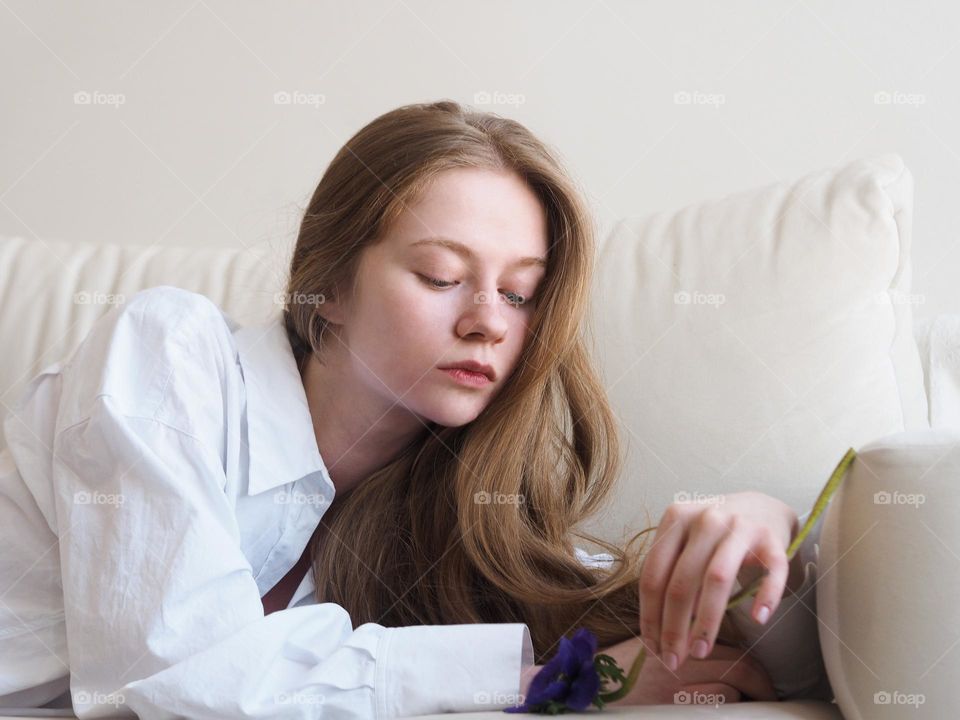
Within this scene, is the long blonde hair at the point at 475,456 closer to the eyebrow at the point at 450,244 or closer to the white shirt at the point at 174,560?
the eyebrow at the point at 450,244

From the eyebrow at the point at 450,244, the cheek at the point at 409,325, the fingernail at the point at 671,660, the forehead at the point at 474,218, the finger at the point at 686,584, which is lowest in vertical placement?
the fingernail at the point at 671,660

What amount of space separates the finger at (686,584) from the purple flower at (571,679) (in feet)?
0.24

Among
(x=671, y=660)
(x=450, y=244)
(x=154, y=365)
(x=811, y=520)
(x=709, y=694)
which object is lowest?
(x=709, y=694)

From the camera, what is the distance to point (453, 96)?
188 cm

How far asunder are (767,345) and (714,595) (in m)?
0.59

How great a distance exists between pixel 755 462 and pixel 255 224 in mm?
1094

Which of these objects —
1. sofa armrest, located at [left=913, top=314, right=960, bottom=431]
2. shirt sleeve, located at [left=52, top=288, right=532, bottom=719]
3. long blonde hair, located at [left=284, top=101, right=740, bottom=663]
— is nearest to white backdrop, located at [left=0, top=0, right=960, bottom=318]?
sofa armrest, located at [left=913, top=314, right=960, bottom=431]

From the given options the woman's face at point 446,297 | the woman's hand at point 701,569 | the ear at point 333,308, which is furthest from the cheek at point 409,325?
the woman's hand at point 701,569

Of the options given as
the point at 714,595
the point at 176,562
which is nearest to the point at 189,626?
the point at 176,562

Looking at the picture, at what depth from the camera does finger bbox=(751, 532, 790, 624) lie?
0.73m

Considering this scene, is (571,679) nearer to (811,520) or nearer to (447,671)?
(447,671)

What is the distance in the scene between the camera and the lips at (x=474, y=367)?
3.83ft

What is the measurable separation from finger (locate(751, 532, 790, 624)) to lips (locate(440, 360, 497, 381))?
1.48 feet

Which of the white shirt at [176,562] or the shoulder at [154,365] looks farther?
the shoulder at [154,365]
